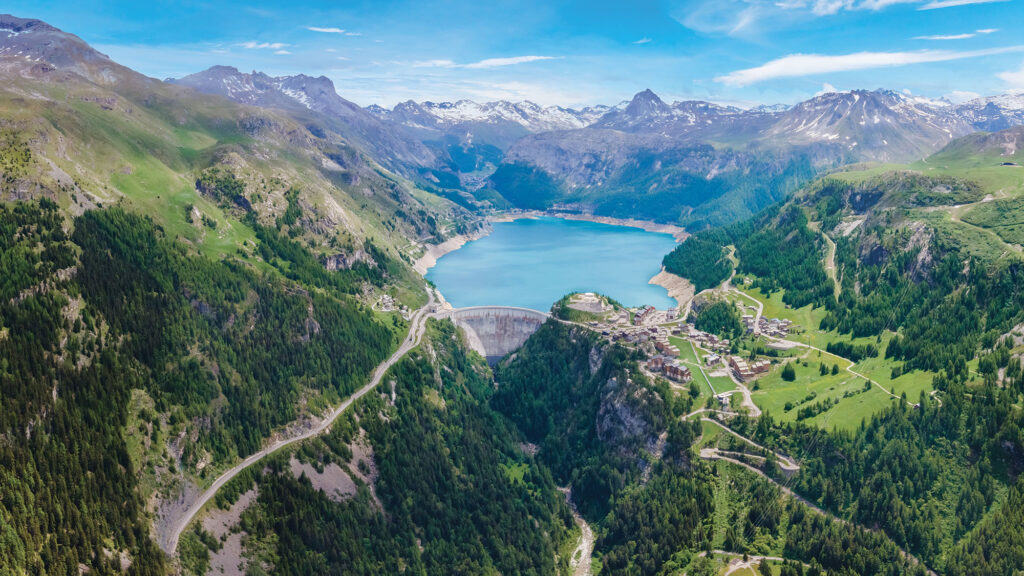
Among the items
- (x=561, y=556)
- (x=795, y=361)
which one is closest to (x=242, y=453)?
(x=561, y=556)

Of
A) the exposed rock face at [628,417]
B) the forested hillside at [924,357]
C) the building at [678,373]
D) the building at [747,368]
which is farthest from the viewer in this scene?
the building at [747,368]

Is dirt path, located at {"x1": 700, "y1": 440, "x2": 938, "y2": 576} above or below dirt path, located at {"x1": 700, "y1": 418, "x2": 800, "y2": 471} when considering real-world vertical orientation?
below

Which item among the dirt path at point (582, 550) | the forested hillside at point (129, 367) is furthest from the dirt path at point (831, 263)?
the forested hillside at point (129, 367)

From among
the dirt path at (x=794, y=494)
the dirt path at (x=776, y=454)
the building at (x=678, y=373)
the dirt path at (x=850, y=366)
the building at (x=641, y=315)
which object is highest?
the building at (x=641, y=315)

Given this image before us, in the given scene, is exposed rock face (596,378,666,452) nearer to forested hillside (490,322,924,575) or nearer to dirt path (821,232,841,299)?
forested hillside (490,322,924,575)

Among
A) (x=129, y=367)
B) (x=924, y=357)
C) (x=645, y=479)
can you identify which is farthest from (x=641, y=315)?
(x=129, y=367)

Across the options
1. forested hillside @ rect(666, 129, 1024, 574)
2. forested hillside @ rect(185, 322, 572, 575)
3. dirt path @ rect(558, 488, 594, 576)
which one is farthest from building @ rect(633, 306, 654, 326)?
dirt path @ rect(558, 488, 594, 576)

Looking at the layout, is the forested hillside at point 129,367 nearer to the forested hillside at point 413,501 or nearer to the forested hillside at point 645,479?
the forested hillside at point 413,501
